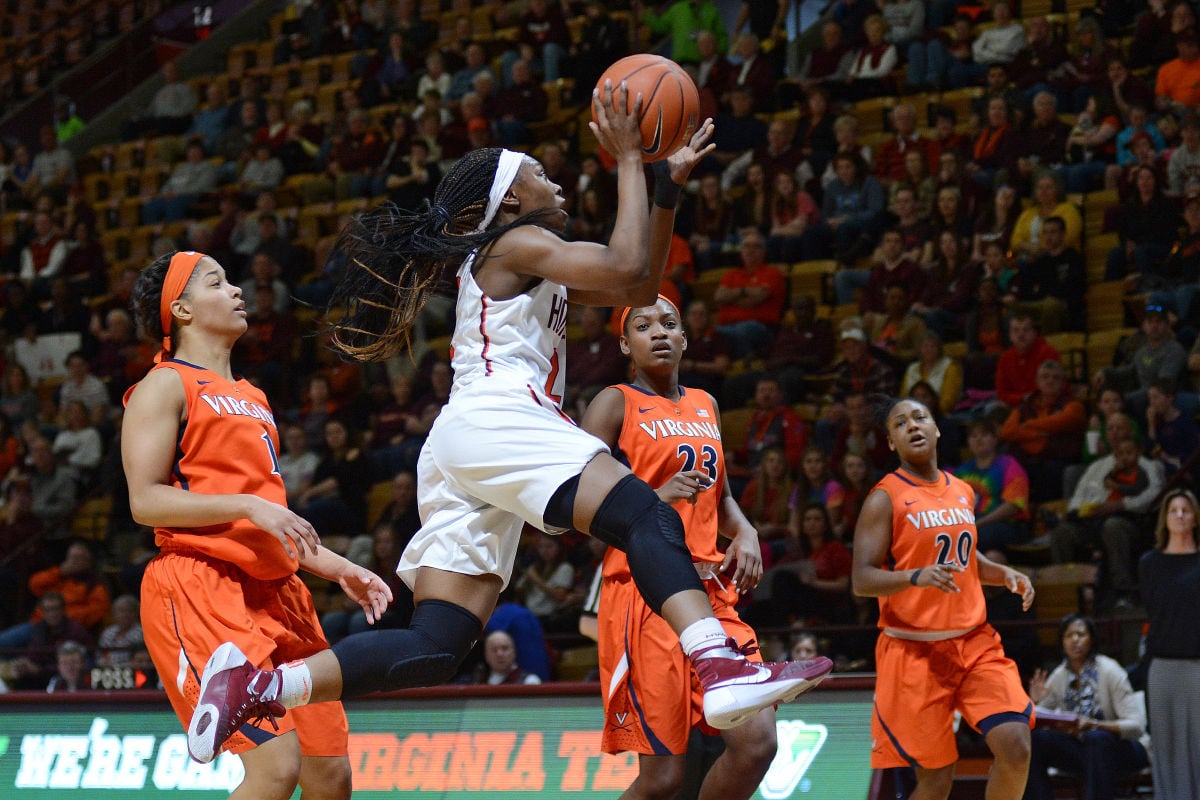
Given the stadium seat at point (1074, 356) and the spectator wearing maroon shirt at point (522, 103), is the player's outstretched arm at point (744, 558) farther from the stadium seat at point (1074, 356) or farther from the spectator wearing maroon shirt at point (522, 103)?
the spectator wearing maroon shirt at point (522, 103)

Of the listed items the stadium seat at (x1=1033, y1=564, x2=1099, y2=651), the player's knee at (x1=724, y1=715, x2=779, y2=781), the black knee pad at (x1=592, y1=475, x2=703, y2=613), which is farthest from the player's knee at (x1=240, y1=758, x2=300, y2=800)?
the stadium seat at (x1=1033, y1=564, x2=1099, y2=651)

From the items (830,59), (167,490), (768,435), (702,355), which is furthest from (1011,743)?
(830,59)

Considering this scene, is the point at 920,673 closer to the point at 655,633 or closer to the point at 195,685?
the point at 655,633

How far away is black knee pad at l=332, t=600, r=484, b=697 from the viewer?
12.8 feet

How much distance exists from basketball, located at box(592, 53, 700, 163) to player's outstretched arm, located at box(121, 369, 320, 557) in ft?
4.44

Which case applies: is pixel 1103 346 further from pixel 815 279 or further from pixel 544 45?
pixel 544 45

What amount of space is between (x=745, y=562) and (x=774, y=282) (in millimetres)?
6696

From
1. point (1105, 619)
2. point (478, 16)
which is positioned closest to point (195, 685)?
point (1105, 619)

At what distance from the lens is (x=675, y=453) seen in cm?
529

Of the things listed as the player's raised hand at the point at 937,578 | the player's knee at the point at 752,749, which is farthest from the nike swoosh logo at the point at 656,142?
the player's raised hand at the point at 937,578

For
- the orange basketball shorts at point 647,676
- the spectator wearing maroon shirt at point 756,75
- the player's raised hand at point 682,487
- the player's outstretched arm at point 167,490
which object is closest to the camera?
the player's outstretched arm at point 167,490

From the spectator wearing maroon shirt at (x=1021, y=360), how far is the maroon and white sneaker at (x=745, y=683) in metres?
6.66

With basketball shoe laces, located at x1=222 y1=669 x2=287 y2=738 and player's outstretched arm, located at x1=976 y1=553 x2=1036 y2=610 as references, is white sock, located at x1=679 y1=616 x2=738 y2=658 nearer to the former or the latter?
basketball shoe laces, located at x1=222 y1=669 x2=287 y2=738

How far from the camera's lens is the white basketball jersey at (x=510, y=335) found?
13.3ft
